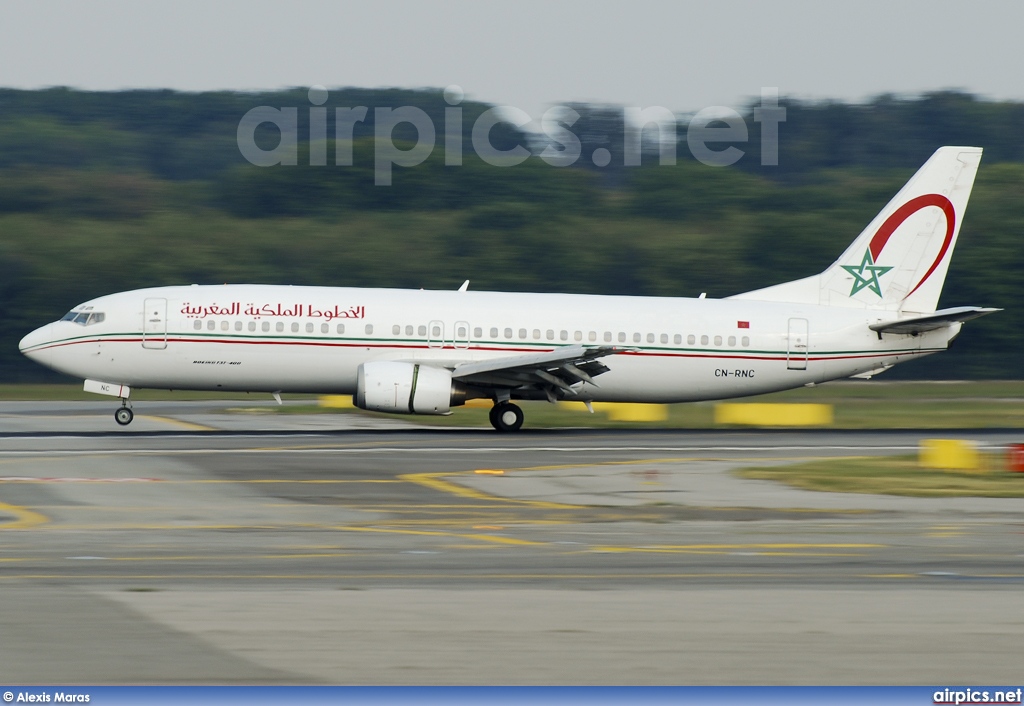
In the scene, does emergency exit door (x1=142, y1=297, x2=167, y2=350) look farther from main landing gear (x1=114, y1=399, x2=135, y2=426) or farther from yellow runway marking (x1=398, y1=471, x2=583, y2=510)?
yellow runway marking (x1=398, y1=471, x2=583, y2=510)

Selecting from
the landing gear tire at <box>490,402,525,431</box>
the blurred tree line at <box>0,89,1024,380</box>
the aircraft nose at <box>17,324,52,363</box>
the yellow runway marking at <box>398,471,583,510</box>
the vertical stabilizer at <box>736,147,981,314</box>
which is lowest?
the yellow runway marking at <box>398,471,583,510</box>

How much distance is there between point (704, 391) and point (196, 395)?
27092mm

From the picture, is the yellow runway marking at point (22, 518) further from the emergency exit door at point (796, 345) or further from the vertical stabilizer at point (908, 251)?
the vertical stabilizer at point (908, 251)

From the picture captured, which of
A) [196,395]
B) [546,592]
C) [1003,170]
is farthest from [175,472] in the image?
[1003,170]

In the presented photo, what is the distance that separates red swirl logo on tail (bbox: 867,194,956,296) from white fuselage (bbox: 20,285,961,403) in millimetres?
1999

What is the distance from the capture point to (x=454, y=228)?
85.4 meters

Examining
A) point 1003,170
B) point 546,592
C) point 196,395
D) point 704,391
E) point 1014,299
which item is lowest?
point 546,592

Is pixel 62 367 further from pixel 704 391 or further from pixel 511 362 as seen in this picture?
pixel 704 391

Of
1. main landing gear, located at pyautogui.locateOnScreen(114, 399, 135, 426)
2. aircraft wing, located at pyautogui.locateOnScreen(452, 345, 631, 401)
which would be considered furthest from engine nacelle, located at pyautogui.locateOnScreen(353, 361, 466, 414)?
main landing gear, located at pyautogui.locateOnScreen(114, 399, 135, 426)

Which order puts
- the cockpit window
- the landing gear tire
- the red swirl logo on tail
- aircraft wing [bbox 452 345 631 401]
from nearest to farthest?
aircraft wing [bbox 452 345 631 401] < the cockpit window < the landing gear tire < the red swirl logo on tail

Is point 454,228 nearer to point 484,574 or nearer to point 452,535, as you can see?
point 452,535

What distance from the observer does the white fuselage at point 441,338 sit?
106ft

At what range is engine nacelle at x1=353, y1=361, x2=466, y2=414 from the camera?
3136cm

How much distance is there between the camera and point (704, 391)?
1364 inches
